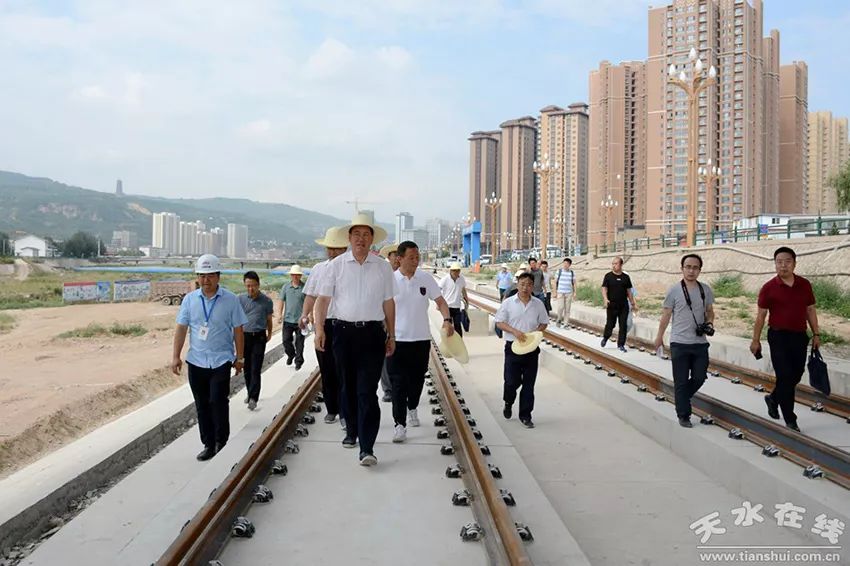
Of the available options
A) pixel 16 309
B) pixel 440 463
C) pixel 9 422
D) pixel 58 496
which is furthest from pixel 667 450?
pixel 16 309

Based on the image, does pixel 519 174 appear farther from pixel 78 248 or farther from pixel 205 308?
pixel 205 308

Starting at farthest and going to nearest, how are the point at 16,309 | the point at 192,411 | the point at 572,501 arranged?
the point at 16,309
the point at 192,411
the point at 572,501

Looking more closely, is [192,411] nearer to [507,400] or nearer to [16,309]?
[507,400]

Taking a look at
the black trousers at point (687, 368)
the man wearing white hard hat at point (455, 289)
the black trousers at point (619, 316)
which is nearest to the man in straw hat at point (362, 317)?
the black trousers at point (687, 368)

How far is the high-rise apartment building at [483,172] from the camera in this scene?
15088 centimetres

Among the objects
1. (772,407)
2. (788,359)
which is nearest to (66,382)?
(772,407)

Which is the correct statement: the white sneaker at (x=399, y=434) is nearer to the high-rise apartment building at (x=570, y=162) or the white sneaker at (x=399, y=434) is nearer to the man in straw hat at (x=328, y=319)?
the man in straw hat at (x=328, y=319)

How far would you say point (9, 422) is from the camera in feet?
36.7

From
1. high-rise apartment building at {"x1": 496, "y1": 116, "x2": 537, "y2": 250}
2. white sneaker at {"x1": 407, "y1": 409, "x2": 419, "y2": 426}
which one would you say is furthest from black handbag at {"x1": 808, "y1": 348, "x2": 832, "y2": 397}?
high-rise apartment building at {"x1": 496, "y1": 116, "x2": 537, "y2": 250}

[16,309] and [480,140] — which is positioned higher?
[480,140]

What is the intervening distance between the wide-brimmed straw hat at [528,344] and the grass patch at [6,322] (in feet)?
95.2

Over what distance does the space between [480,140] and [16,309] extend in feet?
396

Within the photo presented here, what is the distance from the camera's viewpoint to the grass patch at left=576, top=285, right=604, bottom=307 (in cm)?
3011

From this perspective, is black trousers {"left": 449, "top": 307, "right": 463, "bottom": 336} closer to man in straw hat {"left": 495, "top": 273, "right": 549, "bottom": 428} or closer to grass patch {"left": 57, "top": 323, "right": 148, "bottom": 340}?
man in straw hat {"left": 495, "top": 273, "right": 549, "bottom": 428}
